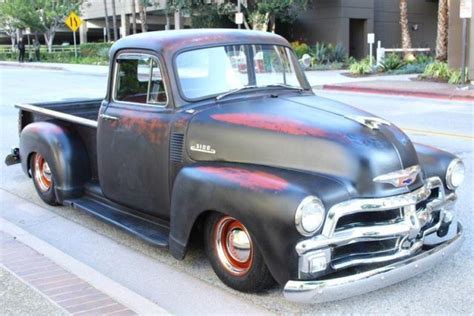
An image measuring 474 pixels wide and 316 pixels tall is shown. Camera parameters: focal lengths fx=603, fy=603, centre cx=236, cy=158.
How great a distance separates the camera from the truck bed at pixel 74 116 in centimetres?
583

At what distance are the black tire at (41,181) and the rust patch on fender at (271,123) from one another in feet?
9.08

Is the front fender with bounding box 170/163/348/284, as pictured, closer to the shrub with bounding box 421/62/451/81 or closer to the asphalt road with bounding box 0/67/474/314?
the asphalt road with bounding box 0/67/474/314

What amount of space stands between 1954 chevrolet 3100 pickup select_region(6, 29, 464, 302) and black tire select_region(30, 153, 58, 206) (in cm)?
87

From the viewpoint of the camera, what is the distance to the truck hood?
12.5 ft

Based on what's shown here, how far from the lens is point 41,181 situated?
660 cm

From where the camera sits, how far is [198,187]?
4070 mm

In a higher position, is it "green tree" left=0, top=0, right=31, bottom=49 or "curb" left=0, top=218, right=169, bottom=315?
"green tree" left=0, top=0, right=31, bottom=49

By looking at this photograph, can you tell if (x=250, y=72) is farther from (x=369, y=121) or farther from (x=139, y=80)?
(x=369, y=121)

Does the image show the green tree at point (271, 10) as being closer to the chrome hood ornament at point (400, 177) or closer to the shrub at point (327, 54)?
the shrub at point (327, 54)

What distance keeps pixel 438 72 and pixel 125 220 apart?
18.4 meters

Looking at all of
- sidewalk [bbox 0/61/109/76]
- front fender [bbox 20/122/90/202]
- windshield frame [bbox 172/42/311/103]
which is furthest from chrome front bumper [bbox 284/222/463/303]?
sidewalk [bbox 0/61/109/76]

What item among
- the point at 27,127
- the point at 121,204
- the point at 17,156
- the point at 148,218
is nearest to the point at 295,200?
the point at 148,218

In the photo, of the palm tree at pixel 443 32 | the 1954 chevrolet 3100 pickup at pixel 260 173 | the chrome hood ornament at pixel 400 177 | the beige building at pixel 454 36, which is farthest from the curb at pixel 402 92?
the chrome hood ornament at pixel 400 177

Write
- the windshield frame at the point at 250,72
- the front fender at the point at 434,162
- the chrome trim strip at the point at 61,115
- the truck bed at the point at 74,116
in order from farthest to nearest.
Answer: the truck bed at the point at 74,116
the chrome trim strip at the point at 61,115
the windshield frame at the point at 250,72
the front fender at the point at 434,162
